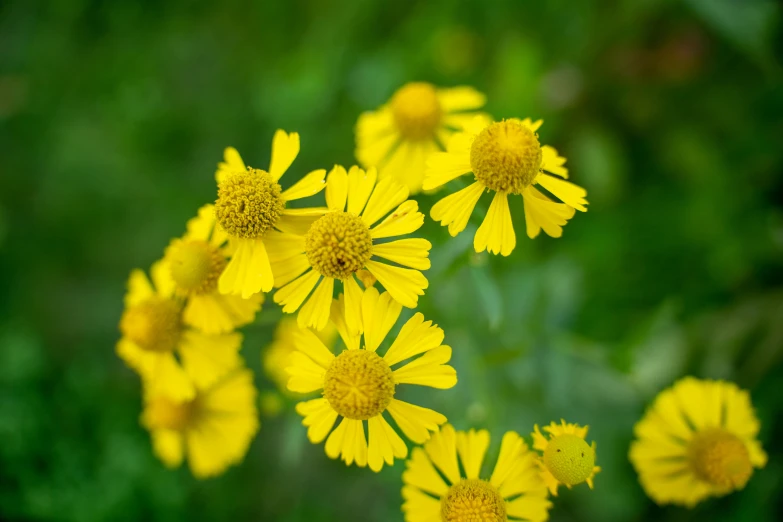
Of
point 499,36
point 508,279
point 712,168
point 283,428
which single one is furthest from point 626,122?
point 283,428

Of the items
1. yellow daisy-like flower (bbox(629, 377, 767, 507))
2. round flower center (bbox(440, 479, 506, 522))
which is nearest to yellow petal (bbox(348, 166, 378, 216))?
round flower center (bbox(440, 479, 506, 522))

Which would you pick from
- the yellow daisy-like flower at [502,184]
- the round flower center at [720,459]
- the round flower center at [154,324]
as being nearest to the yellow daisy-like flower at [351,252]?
the yellow daisy-like flower at [502,184]

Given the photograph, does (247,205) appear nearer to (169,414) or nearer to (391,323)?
(391,323)

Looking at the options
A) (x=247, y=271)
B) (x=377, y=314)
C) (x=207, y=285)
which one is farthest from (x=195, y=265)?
(x=377, y=314)

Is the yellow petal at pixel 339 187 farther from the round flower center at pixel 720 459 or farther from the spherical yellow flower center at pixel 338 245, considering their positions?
the round flower center at pixel 720 459

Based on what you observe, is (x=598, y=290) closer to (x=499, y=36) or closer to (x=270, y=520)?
(x=499, y=36)
